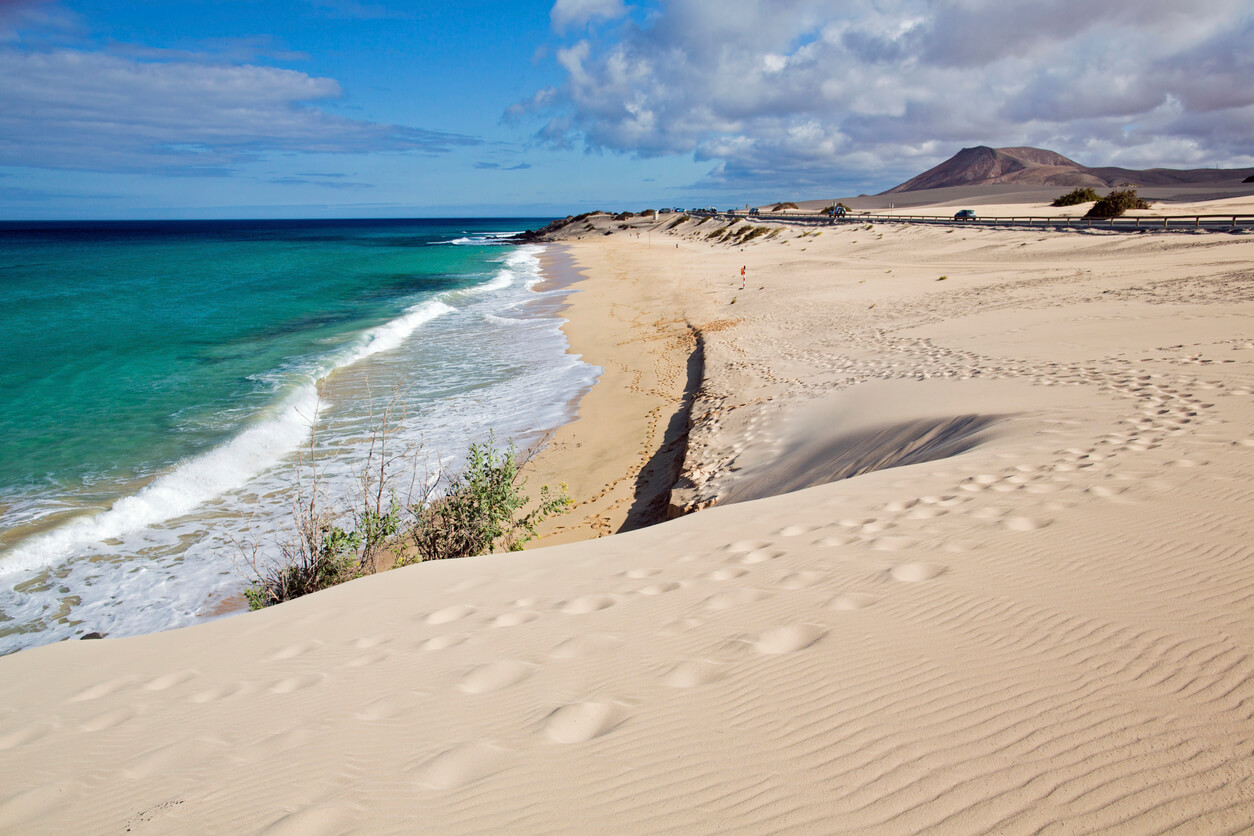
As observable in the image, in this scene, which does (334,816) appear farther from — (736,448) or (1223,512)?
(736,448)

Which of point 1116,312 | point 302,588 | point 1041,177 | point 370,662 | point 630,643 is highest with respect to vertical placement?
point 1041,177

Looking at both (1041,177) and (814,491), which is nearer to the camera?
(814,491)

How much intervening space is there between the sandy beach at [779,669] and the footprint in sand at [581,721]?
2cm

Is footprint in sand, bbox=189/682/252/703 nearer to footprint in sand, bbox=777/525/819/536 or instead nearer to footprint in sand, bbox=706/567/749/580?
footprint in sand, bbox=706/567/749/580

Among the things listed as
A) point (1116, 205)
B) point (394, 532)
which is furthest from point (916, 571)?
point (1116, 205)

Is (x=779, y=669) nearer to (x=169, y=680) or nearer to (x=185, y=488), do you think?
(x=169, y=680)

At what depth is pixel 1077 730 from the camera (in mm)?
2332

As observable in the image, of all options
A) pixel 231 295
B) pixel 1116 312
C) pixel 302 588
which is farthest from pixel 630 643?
pixel 231 295

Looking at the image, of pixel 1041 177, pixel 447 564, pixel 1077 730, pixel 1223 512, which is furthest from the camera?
pixel 1041 177

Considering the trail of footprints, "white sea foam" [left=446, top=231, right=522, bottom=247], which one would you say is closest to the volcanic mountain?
"white sea foam" [left=446, top=231, right=522, bottom=247]

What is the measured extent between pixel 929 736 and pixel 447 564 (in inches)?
174

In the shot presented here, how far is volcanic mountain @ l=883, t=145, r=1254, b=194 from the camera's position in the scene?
93.3 m

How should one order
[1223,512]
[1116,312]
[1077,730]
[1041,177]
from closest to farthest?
1. [1077,730]
2. [1223,512]
3. [1116,312]
4. [1041,177]

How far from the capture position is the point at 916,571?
161 inches
